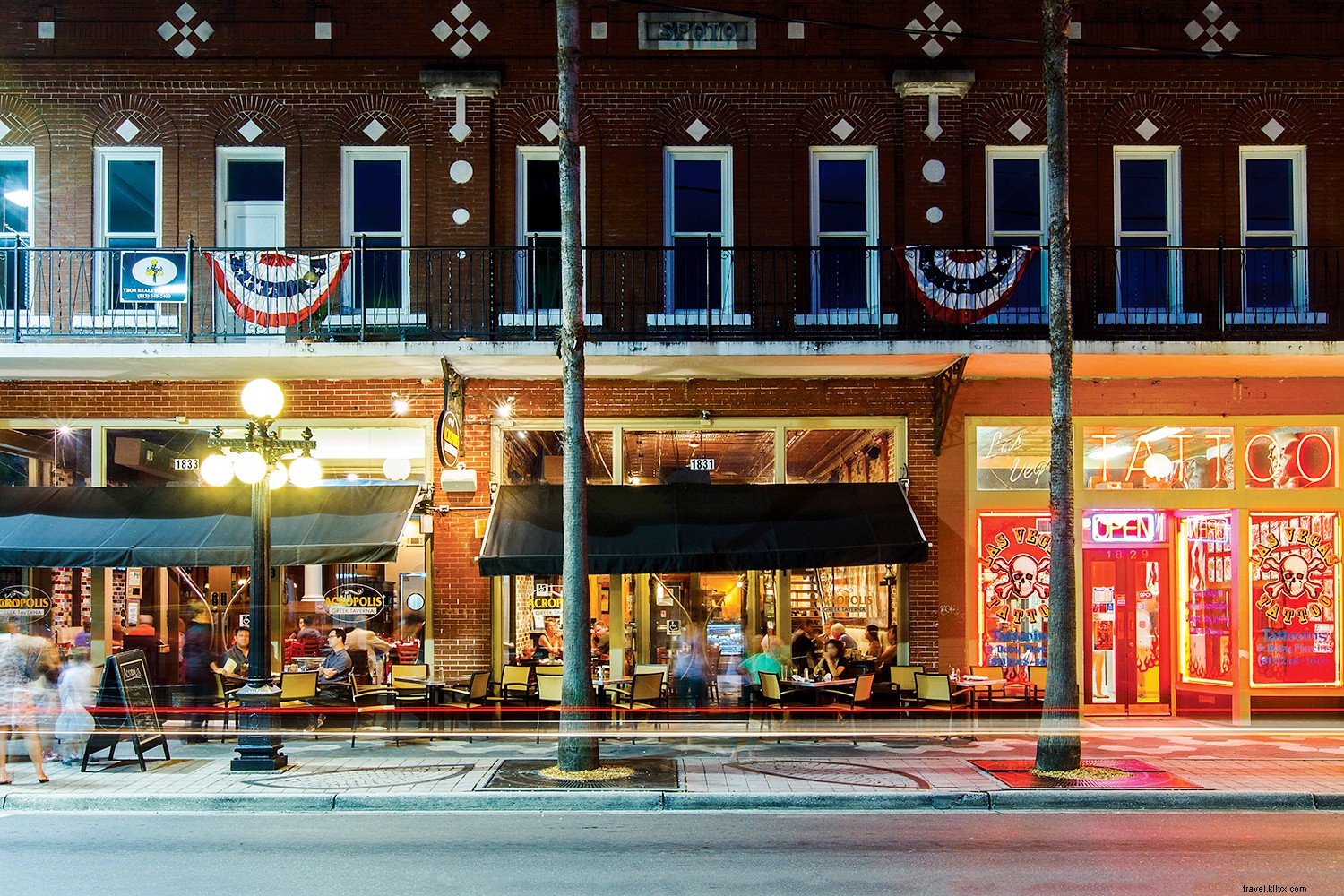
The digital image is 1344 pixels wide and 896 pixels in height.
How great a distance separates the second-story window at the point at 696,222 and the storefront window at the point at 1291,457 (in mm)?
7688

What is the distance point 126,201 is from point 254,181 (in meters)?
1.74

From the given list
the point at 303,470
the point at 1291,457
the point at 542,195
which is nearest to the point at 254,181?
the point at 542,195

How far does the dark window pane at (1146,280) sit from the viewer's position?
16.1 metres

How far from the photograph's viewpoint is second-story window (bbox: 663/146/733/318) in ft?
52.7

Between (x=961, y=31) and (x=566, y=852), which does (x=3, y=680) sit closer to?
(x=566, y=852)

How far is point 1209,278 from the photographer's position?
52.6ft

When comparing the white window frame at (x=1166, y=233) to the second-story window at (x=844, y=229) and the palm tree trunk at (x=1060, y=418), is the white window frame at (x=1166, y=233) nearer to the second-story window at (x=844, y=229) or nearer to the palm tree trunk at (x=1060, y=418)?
the second-story window at (x=844, y=229)

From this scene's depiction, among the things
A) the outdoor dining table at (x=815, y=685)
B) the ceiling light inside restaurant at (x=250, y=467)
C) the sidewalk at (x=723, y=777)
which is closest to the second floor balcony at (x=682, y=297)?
the ceiling light inside restaurant at (x=250, y=467)

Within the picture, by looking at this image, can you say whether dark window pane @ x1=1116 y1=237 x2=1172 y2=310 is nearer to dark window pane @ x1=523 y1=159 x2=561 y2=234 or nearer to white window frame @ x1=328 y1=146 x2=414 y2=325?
dark window pane @ x1=523 y1=159 x2=561 y2=234

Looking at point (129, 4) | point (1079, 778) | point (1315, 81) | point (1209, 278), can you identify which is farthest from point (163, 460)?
point (1315, 81)

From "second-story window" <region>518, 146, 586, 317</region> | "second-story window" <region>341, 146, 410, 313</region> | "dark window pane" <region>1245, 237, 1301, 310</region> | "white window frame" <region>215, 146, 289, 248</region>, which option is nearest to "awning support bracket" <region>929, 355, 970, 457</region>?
"dark window pane" <region>1245, 237, 1301, 310</region>

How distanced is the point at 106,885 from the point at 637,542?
7.94m

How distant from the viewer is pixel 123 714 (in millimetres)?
12719

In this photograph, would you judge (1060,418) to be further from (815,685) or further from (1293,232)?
(1293,232)
